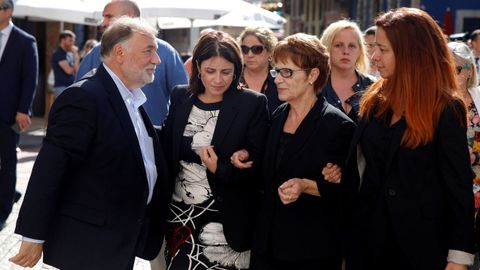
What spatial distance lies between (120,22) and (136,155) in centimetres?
73

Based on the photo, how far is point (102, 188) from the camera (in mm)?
4328

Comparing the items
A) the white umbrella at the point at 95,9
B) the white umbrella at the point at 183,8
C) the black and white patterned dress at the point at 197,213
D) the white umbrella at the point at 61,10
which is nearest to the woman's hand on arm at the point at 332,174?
the black and white patterned dress at the point at 197,213

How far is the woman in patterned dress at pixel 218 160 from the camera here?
469 centimetres

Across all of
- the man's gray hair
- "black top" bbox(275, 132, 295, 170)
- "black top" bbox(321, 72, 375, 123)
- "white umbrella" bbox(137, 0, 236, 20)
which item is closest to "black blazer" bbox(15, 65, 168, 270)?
the man's gray hair

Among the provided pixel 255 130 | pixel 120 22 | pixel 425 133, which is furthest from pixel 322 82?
pixel 120 22

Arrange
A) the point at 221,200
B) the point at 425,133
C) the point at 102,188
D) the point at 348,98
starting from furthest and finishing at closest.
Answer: the point at 348,98, the point at 221,200, the point at 102,188, the point at 425,133

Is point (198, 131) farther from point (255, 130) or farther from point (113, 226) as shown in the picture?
point (113, 226)

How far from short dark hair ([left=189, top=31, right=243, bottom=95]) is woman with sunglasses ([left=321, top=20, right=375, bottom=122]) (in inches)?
50.6

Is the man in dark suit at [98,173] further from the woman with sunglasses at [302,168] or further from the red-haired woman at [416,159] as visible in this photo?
the red-haired woman at [416,159]

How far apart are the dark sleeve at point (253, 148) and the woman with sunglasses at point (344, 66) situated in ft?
4.04

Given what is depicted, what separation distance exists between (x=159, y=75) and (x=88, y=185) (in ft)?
7.98

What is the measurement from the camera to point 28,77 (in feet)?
28.7

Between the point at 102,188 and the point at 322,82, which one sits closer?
the point at 102,188

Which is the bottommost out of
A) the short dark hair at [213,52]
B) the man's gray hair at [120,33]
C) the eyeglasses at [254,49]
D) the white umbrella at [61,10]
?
the white umbrella at [61,10]
